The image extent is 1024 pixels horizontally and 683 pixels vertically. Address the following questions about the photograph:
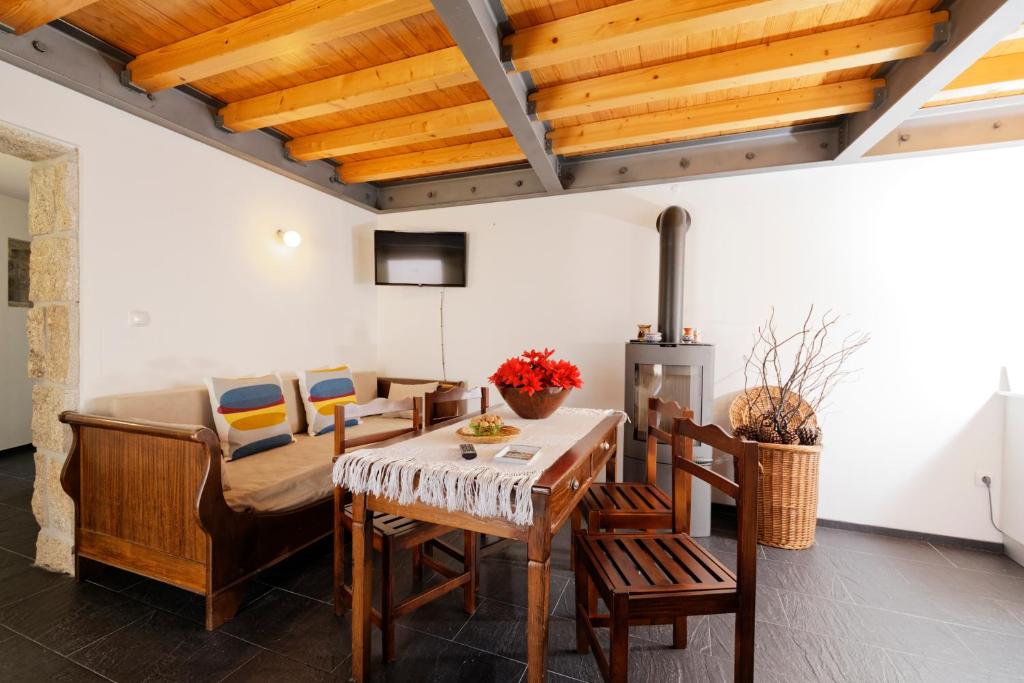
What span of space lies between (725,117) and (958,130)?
53.0 inches

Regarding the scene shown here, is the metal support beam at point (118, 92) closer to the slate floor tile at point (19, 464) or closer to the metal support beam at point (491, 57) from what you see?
the metal support beam at point (491, 57)

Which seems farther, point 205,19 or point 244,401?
point 244,401

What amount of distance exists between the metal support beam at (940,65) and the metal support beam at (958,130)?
0.80 feet

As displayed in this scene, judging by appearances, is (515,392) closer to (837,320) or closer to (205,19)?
(205,19)

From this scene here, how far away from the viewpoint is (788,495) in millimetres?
2557

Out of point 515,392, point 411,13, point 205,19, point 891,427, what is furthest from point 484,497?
point 891,427

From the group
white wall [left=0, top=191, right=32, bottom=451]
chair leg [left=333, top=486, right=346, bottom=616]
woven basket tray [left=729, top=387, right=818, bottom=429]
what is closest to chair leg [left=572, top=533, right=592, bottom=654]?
chair leg [left=333, top=486, right=346, bottom=616]

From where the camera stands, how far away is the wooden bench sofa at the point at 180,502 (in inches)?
70.3

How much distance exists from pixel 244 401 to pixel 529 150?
227 centimetres

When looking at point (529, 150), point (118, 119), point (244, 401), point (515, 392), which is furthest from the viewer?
point (529, 150)

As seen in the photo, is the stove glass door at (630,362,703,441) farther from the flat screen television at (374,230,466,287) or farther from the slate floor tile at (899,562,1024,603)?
the flat screen television at (374,230,466,287)

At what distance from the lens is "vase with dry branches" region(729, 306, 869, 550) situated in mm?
2564

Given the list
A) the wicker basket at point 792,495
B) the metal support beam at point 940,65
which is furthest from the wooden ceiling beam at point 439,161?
the wicker basket at point 792,495

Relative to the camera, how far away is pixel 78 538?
210 centimetres
